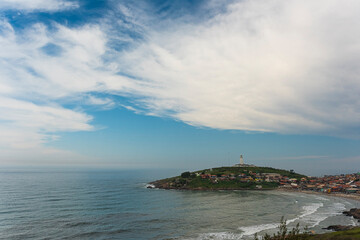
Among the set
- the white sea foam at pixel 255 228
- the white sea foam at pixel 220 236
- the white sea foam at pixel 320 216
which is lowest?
the white sea foam at pixel 320 216

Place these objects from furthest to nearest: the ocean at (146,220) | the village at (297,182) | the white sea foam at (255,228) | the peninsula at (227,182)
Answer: the peninsula at (227,182)
the village at (297,182)
the white sea foam at (255,228)
the ocean at (146,220)

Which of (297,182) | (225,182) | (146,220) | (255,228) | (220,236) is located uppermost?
(220,236)

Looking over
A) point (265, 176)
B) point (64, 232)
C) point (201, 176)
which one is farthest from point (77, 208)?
point (265, 176)

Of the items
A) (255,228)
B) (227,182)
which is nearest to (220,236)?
(255,228)

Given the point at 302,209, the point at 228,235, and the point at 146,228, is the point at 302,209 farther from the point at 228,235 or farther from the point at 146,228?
the point at 146,228

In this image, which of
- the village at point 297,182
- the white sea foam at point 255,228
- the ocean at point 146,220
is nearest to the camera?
the ocean at point 146,220

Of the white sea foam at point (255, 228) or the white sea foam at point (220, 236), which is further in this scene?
the white sea foam at point (255, 228)

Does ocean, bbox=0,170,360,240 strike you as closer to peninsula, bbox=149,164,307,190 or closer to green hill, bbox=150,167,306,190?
peninsula, bbox=149,164,307,190

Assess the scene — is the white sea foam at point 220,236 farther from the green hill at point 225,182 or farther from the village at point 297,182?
the village at point 297,182

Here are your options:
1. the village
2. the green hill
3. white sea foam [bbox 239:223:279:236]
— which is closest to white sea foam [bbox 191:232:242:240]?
white sea foam [bbox 239:223:279:236]

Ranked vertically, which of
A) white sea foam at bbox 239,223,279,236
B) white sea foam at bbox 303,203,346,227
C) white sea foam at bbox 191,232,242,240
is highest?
white sea foam at bbox 191,232,242,240

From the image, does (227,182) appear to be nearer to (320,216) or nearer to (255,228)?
(320,216)

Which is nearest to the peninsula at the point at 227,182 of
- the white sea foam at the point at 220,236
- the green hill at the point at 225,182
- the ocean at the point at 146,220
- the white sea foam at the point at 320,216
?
the green hill at the point at 225,182

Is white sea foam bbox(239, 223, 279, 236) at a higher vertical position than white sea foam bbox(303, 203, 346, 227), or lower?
higher
